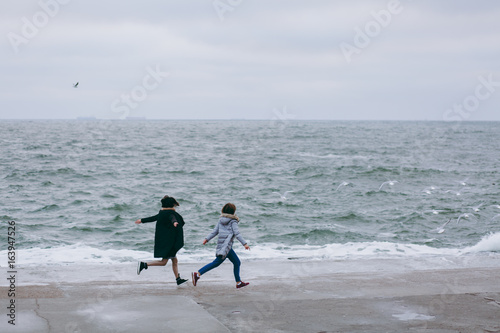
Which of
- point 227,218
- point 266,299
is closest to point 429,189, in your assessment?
point 227,218

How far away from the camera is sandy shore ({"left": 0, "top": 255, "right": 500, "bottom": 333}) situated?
7.04 meters

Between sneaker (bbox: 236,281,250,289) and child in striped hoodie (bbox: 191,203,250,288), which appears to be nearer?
sneaker (bbox: 236,281,250,289)

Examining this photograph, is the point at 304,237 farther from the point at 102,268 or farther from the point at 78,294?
the point at 78,294

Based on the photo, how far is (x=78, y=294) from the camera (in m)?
8.38

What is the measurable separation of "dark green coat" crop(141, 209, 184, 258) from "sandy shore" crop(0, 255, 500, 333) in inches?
20.5

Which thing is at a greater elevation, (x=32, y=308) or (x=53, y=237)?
(x=32, y=308)

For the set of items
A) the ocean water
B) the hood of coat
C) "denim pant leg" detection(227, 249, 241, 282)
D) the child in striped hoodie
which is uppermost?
the hood of coat

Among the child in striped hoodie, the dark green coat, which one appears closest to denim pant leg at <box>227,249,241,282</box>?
the child in striped hoodie

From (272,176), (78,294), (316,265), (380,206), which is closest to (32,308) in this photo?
(78,294)

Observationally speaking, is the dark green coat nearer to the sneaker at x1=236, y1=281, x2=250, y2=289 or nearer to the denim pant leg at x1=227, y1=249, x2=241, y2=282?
the denim pant leg at x1=227, y1=249, x2=241, y2=282

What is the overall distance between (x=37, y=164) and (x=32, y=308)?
41.0 meters

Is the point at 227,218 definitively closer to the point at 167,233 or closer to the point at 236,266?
the point at 236,266

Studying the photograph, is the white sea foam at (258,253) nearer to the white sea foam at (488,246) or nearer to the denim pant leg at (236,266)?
the white sea foam at (488,246)

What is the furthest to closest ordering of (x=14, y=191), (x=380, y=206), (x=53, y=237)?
(x=14, y=191)
(x=380, y=206)
(x=53, y=237)
